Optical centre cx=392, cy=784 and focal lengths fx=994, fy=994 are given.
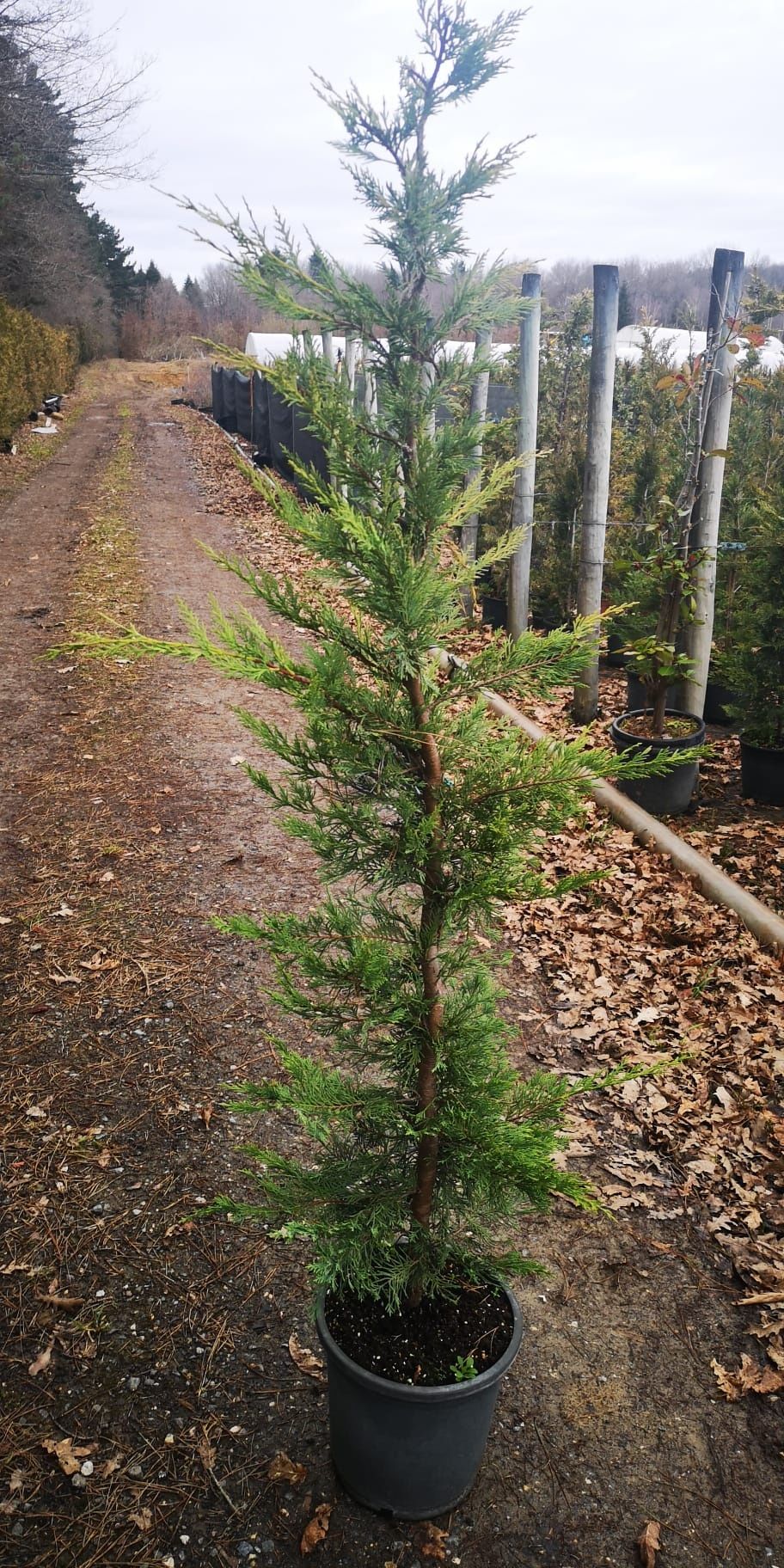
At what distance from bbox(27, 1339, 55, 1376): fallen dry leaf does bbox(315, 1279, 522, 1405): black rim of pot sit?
1007mm

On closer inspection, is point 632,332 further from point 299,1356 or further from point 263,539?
point 299,1356

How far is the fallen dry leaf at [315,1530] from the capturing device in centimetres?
248

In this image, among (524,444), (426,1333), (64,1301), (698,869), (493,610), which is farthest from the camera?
(493,610)

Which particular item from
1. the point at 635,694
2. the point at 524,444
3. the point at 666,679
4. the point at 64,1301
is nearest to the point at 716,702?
the point at 635,694

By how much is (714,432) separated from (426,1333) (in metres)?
5.74

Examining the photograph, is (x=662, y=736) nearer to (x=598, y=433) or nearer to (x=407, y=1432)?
(x=598, y=433)

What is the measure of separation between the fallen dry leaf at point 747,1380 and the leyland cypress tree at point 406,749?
948 millimetres

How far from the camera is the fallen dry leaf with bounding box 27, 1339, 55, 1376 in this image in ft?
9.50

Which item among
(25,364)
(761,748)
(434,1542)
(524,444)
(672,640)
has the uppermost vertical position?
(25,364)

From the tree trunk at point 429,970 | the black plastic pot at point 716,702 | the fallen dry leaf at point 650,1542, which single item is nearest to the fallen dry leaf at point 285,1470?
the tree trunk at point 429,970

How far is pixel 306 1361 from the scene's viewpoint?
9.80 feet

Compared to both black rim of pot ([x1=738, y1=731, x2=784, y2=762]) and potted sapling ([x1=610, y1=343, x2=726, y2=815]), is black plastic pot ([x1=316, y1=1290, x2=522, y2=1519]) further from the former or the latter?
black rim of pot ([x1=738, y1=731, x2=784, y2=762])

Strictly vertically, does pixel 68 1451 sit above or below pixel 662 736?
below

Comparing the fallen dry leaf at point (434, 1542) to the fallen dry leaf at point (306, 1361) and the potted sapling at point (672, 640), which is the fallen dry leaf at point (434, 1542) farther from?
the potted sapling at point (672, 640)
